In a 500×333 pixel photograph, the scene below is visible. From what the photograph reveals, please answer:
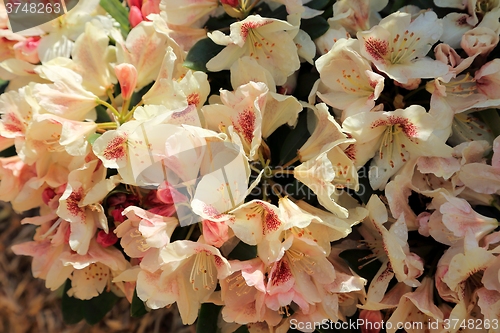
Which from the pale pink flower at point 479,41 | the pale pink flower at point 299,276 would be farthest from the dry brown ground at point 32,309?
the pale pink flower at point 479,41

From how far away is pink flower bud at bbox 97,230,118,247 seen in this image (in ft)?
3.08

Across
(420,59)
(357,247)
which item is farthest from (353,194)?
(420,59)

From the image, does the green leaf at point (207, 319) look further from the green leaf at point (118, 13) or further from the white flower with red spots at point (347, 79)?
the green leaf at point (118, 13)

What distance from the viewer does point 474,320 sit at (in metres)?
0.86

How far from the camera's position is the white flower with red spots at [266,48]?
86 cm

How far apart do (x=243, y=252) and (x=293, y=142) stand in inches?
8.0

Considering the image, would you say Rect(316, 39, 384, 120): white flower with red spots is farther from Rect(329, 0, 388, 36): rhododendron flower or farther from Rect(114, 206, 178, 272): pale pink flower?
Rect(114, 206, 178, 272): pale pink flower

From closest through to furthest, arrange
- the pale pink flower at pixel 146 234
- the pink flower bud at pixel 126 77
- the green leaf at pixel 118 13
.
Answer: the pale pink flower at pixel 146 234
the pink flower bud at pixel 126 77
the green leaf at pixel 118 13

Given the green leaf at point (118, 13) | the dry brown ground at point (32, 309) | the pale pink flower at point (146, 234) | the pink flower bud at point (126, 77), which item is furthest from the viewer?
the dry brown ground at point (32, 309)

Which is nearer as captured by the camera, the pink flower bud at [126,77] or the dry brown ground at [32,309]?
the pink flower bud at [126,77]

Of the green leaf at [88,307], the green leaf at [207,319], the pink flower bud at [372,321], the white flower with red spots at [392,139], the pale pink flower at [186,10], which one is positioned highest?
the pale pink flower at [186,10]

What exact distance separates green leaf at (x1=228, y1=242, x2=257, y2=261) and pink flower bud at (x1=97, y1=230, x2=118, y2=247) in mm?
208

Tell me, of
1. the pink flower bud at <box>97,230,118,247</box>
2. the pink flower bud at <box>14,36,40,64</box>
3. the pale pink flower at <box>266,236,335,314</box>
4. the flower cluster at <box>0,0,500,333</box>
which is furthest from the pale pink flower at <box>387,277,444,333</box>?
the pink flower bud at <box>14,36,40,64</box>

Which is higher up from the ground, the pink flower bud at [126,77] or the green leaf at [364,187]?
the pink flower bud at [126,77]
